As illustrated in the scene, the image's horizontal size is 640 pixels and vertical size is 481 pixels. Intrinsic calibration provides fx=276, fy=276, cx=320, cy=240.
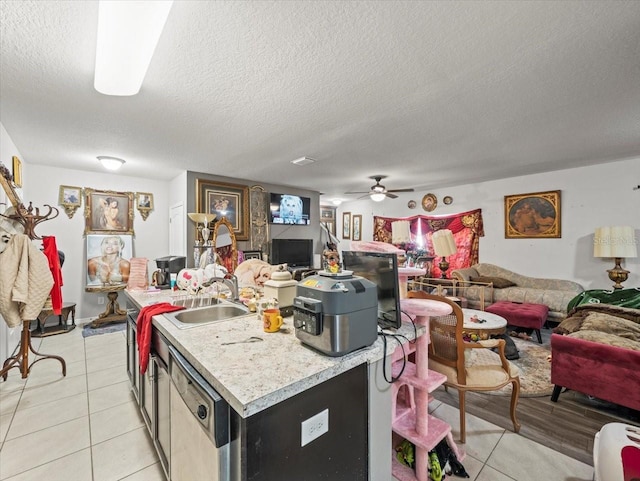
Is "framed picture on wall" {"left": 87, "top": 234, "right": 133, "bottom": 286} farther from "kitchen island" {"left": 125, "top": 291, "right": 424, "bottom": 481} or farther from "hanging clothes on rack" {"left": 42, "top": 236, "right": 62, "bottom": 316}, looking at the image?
"kitchen island" {"left": 125, "top": 291, "right": 424, "bottom": 481}

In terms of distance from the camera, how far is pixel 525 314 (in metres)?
3.82

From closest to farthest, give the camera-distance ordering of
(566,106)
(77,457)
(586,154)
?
1. (77,457)
2. (566,106)
3. (586,154)

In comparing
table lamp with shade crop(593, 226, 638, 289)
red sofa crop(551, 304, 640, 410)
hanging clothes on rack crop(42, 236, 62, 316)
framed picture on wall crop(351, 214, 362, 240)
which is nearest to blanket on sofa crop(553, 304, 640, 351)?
red sofa crop(551, 304, 640, 410)

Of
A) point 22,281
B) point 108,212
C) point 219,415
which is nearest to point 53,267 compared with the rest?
point 22,281

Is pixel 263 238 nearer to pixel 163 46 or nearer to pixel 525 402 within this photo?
pixel 163 46

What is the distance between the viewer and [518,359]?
3.25 meters

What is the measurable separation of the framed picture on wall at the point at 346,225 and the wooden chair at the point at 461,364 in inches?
254

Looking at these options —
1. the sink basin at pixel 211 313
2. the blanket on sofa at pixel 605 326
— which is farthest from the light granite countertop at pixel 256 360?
the blanket on sofa at pixel 605 326

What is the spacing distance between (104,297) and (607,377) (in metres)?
6.57

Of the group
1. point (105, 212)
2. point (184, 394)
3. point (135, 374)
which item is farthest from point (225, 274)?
point (105, 212)

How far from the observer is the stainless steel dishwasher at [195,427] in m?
0.89

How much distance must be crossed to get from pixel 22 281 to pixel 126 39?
226 cm

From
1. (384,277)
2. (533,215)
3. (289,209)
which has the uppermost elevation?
(289,209)

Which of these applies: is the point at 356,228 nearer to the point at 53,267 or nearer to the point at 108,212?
the point at 108,212
